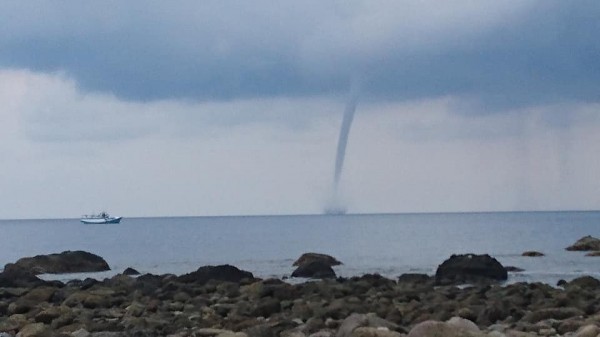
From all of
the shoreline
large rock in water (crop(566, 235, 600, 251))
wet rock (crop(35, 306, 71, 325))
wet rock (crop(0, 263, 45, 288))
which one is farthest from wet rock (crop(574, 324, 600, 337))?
large rock in water (crop(566, 235, 600, 251))

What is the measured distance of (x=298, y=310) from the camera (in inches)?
907

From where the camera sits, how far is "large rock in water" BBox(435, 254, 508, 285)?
39188 millimetres

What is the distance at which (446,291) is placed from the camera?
2945 centimetres

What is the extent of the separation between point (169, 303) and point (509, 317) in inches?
418

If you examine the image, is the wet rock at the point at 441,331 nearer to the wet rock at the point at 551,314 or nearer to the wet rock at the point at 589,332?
the wet rock at the point at 589,332

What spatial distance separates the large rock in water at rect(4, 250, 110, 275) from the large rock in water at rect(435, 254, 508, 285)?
22.8 metres

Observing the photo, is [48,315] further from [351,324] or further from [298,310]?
[351,324]

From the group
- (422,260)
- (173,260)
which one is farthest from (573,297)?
(173,260)

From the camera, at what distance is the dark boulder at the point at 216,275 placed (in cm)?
3662

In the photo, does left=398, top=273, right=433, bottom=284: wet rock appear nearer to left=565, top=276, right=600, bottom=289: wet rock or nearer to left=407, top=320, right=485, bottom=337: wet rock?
left=565, top=276, right=600, bottom=289: wet rock

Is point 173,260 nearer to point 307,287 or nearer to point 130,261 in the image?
point 130,261

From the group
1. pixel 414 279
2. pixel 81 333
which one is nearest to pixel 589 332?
pixel 81 333

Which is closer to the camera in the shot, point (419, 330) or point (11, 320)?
point (419, 330)

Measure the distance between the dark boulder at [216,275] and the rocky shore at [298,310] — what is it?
247 mm
